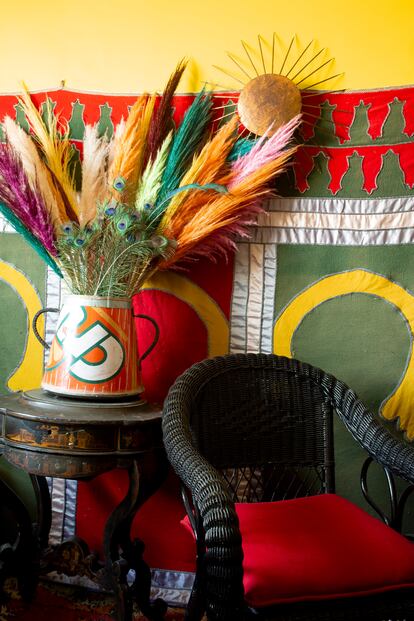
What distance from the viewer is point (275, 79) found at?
81.2 inches

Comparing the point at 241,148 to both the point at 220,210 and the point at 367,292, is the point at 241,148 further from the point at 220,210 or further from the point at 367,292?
the point at 367,292

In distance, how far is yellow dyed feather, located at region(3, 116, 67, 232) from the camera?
204 cm

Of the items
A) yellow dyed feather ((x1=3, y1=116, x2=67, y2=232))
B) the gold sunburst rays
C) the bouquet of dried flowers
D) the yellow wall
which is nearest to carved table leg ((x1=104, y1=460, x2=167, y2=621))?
the bouquet of dried flowers

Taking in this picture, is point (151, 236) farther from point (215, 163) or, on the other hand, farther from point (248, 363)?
point (248, 363)

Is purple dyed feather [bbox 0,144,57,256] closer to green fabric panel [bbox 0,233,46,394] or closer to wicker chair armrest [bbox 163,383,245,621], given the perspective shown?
green fabric panel [bbox 0,233,46,394]

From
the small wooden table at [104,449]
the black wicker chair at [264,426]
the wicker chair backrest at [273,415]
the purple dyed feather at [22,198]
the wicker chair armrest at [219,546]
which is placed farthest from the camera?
the purple dyed feather at [22,198]

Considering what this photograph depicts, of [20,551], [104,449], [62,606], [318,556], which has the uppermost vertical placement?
[104,449]

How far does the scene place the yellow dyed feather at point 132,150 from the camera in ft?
6.75

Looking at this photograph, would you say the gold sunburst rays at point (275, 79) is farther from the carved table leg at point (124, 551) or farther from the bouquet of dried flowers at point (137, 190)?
the carved table leg at point (124, 551)

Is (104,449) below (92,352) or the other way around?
below

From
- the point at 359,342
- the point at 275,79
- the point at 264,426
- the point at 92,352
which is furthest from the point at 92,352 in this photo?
the point at 275,79

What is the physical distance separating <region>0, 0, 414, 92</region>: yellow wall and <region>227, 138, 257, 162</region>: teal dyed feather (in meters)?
0.28

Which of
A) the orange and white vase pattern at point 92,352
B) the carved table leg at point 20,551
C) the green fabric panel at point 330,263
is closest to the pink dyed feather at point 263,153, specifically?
the green fabric panel at point 330,263

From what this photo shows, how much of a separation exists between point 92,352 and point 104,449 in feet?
0.93
